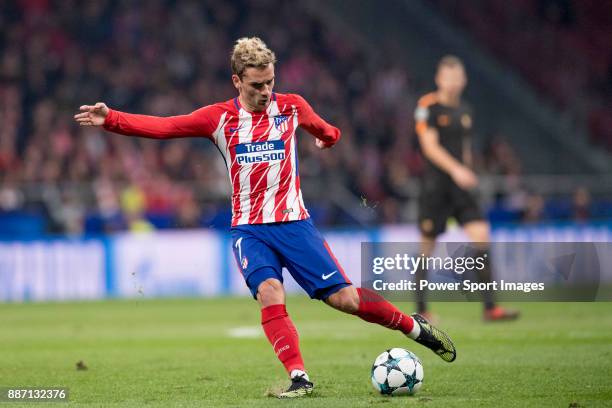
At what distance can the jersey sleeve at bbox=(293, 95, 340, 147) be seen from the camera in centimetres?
689

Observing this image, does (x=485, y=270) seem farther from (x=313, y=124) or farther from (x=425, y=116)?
(x=313, y=124)

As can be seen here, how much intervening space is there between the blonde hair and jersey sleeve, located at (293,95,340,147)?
45 centimetres

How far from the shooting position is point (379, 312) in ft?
22.1

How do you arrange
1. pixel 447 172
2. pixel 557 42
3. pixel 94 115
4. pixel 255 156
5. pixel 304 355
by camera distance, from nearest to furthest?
1. pixel 94 115
2. pixel 255 156
3. pixel 304 355
4. pixel 447 172
5. pixel 557 42

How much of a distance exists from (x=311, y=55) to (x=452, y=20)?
419cm

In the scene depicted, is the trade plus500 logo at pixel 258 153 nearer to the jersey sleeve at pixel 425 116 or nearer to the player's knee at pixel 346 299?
the player's knee at pixel 346 299

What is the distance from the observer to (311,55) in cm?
2308

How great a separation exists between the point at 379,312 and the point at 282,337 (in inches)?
25.9

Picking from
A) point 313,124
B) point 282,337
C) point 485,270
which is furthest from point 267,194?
point 485,270

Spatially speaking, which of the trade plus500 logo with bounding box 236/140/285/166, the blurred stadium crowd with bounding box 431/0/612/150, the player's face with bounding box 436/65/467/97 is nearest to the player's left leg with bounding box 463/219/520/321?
the player's face with bounding box 436/65/467/97

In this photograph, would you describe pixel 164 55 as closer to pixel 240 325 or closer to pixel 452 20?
pixel 452 20

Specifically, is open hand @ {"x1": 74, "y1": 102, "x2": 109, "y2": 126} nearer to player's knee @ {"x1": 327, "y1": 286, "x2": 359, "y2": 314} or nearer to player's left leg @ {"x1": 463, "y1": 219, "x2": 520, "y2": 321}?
player's knee @ {"x1": 327, "y1": 286, "x2": 359, "y2": 314}

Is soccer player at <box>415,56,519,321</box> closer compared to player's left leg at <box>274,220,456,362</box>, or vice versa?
player's left leg at <box>274,220,456,362</box>

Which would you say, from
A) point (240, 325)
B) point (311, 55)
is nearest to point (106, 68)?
point (311, 55)
